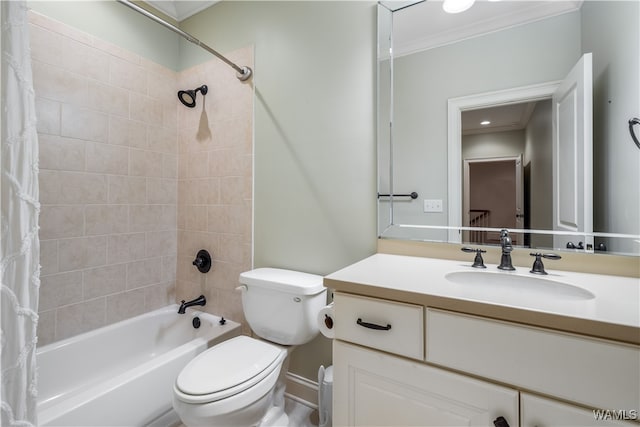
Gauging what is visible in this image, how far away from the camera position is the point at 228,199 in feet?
5.94

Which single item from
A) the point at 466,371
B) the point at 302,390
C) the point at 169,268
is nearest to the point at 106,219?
the point at 169,268

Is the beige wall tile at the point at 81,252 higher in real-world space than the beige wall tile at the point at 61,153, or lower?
lower

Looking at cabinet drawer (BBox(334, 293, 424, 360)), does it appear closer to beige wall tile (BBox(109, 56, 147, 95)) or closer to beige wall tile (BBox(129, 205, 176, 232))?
beige wall tile (BBox(129, 205, 176, 232))

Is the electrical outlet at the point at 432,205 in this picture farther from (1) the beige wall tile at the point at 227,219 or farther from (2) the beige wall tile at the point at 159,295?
(2) the beige wall tile at the point at 159,295

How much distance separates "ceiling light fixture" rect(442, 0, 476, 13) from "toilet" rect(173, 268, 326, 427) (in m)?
1.36

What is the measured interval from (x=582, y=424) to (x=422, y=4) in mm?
1559

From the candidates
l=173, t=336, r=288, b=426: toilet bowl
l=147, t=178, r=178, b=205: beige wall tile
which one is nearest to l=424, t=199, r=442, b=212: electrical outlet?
l=173, t=336, r=288, b=426: toilet bowl

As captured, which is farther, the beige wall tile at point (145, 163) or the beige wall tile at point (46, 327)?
the beige wall tile at point (145, 163)

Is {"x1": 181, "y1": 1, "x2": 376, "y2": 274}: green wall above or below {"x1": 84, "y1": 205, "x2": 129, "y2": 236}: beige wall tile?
above

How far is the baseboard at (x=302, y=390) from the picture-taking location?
153 centimetres

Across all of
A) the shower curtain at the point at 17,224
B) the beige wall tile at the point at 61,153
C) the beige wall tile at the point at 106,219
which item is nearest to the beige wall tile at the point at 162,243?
the beige wall tile at the point at 106,219

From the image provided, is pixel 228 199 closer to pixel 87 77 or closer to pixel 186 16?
pixel 87 77

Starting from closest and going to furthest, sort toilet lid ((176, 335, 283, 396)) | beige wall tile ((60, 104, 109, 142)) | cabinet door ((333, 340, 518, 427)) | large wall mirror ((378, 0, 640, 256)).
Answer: cabinet door ((333, 340, 518, 427)) → large wall mirror ((378, 0, 640, 256)) → toilet lid ((176, 335, 283, 396)) → beige wall tile ((60, 104, 109, 142))

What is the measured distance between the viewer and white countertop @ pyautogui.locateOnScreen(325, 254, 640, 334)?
0.61m
